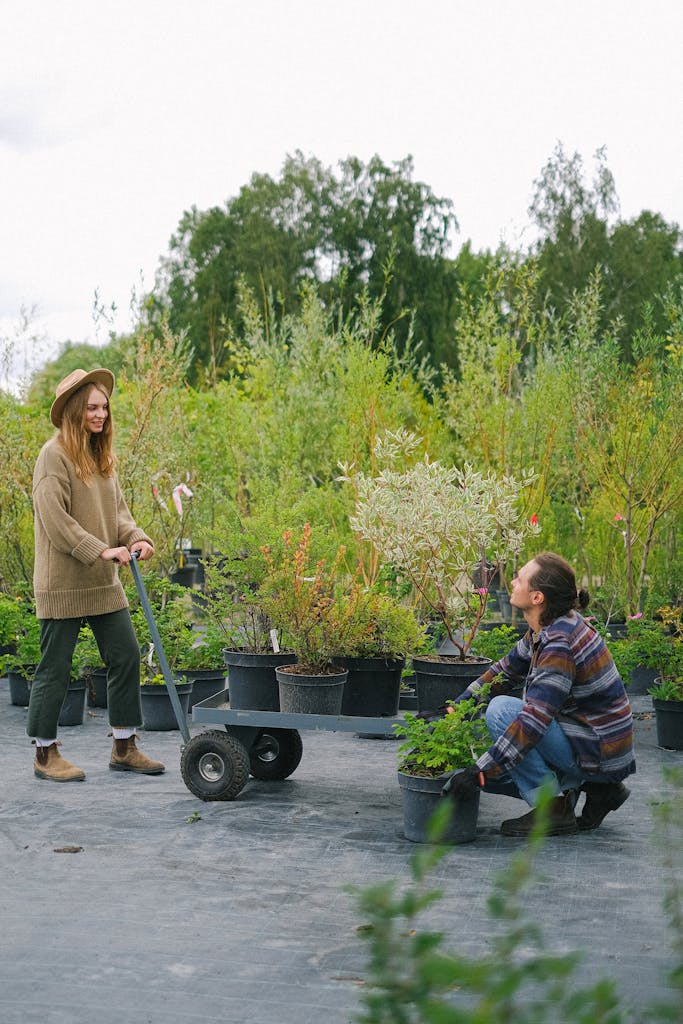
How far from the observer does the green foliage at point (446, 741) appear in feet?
13.0

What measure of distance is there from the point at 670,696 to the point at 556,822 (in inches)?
62.8

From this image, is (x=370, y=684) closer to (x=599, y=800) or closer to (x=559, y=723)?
(x=559, y=723)

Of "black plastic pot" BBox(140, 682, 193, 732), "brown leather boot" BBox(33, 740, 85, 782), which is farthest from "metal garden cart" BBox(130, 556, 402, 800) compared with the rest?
"black plastic pot" BBox(140, 682, 193, 732)

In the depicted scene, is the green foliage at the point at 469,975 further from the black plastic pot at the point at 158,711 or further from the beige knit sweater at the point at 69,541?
the black plastic pot at the point at 158,711

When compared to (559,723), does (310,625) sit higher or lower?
higher

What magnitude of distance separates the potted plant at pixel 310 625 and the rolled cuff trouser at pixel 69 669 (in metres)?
0.71

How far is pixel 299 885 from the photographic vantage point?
353cm

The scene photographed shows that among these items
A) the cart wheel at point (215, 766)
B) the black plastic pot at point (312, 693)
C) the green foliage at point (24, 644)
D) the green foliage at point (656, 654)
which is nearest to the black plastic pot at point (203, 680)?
the green foliage at point (24, 644)

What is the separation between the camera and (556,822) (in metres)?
4.04

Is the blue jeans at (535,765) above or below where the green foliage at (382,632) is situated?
below

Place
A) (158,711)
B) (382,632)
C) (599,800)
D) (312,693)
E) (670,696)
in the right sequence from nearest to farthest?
(599,800) → (312,693) → (382,632) → (670,696) → (158,711)

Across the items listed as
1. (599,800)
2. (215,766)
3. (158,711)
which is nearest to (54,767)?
(215,766)

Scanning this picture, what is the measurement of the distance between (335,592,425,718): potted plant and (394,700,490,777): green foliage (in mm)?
543

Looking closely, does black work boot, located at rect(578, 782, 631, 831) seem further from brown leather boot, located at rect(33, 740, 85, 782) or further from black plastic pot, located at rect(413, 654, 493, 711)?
brown leather boot, located at rect(33, 740, 85, 782)
